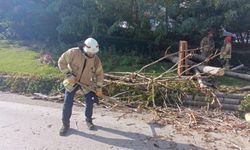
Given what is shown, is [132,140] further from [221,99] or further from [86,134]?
[221,99]

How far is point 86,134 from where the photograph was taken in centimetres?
606

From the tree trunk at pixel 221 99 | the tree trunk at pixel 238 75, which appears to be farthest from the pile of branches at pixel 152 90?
the tree trunk at pixel 238 75

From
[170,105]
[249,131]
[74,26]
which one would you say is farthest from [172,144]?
[74,26]

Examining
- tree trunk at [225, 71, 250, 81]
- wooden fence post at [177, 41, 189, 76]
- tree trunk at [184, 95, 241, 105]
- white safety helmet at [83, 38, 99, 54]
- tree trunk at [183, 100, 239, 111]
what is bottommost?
tree trunk at [183, 100, 239, 111]

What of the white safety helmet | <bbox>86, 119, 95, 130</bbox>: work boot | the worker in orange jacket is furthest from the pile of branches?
the white safety helmet

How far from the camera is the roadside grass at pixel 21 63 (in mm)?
10367

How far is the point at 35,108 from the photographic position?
769 cm

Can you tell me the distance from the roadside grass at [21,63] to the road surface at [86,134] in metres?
2.66

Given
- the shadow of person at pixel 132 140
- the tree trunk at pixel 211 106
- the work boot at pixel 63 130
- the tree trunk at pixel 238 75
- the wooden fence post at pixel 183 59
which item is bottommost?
the shadow of person at pixel 132 140

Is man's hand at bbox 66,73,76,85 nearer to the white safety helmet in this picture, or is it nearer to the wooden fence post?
the white safety helmet

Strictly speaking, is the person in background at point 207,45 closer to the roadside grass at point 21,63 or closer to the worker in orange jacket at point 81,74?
the roadside grass at point 21,63

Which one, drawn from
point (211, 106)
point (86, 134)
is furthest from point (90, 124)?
point (211, 106)

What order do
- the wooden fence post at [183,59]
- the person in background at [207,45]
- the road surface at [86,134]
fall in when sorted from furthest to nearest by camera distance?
1. the person in background at [207,45]
2. the wooden fence post at [183,59]
3. the road surface at [86,134]

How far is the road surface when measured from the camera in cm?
560
